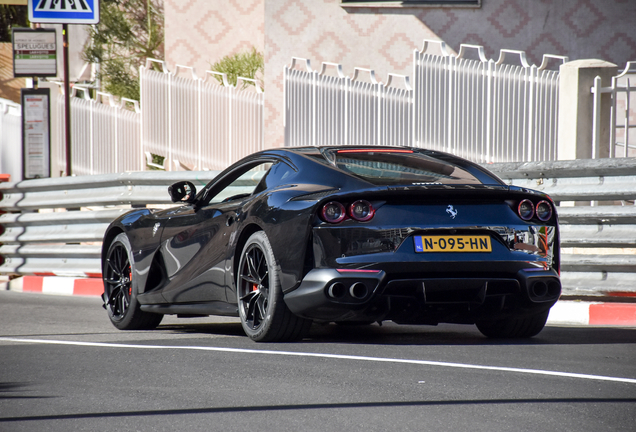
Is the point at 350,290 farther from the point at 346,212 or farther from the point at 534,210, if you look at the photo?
the point at 534,210

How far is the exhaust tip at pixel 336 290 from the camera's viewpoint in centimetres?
527

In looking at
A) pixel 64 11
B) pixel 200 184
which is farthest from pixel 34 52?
pixel 200 184

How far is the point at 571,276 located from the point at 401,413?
4346mm

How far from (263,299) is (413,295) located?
94 centimetres

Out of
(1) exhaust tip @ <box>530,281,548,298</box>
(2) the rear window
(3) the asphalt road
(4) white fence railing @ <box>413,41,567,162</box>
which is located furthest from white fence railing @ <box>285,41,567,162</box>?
(1) exhaust tip @ <box>530,281,548,298</box>

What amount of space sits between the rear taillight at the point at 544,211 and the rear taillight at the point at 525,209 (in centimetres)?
5

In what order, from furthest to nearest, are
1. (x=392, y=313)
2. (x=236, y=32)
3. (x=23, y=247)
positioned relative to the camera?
(x=236, y=32) < (x=23, y=247) < (x=392, y=313)

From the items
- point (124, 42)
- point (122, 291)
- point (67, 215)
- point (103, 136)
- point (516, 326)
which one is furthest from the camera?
point (124, 42)

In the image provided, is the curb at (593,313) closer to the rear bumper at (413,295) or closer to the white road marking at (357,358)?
the rear bumper at (413,295)

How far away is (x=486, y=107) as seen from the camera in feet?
39.0

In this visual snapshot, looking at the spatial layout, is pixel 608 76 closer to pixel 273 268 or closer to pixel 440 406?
pixel 273 268

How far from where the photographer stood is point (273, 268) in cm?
552

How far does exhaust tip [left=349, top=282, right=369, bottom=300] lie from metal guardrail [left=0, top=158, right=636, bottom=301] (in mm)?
2979

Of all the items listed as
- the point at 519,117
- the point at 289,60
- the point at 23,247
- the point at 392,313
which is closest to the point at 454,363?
the point at 392,313
